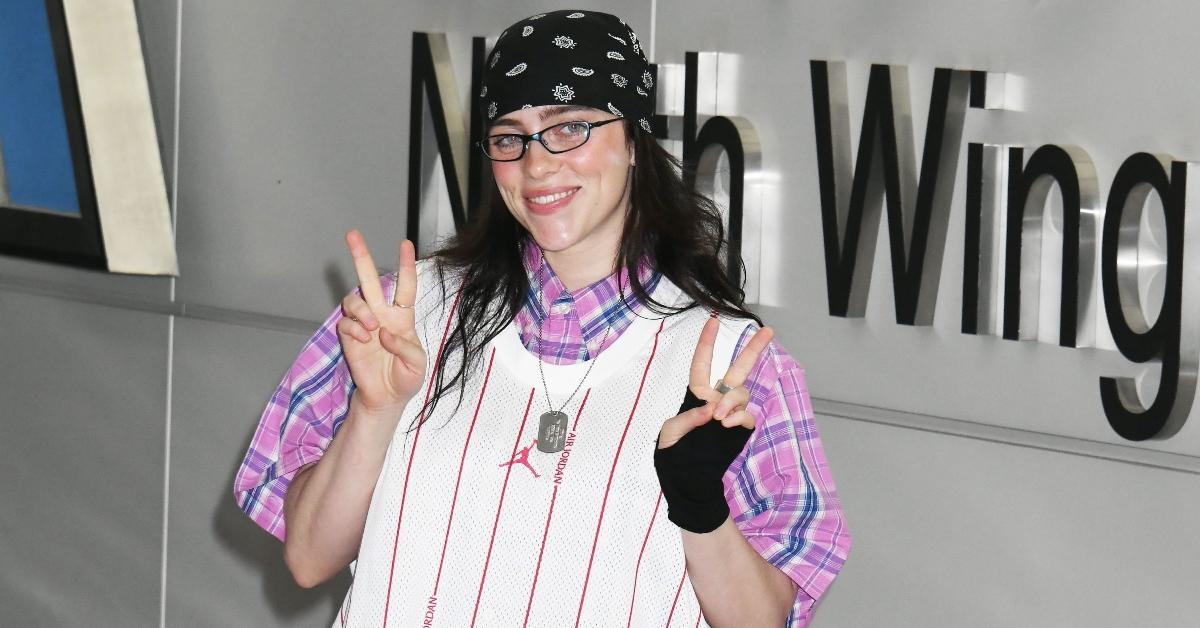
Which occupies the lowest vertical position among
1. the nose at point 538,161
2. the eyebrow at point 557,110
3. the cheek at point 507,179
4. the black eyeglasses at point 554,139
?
the cheek at point 507,179

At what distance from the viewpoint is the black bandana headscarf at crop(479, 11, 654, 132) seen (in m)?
1.74

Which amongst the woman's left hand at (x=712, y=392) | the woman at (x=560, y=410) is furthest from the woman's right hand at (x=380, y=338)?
the woman's left hand at (x=712, y=392)

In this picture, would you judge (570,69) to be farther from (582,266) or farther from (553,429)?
(553,429)

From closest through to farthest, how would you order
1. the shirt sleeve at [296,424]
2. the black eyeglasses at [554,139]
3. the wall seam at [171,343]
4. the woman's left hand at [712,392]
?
the woman's left hand at [712,392]
the black eyeglasses at [554,139]
the shirt sleeve at [296,424]
the wall seam at [171,343]

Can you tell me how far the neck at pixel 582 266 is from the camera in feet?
5.90

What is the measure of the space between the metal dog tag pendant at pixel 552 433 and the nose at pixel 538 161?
275mm

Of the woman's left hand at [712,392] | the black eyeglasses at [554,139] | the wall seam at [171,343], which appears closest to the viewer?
the woman's left hand at [712,392]

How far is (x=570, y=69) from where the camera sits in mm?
1745

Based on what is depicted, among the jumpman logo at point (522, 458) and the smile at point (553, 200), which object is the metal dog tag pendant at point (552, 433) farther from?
the smile at point (553, 200)

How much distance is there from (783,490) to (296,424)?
1.96 feet

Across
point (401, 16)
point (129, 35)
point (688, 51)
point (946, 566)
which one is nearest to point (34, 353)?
point (129, 35)

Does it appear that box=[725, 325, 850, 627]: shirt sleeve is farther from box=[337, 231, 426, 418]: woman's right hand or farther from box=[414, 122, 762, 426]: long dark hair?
box=[337, 231, 426, 418]: woman's right hand

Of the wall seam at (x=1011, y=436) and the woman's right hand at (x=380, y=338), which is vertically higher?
the woman's right hand at (x=380, y=338)

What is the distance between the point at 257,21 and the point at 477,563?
7.82 ft
